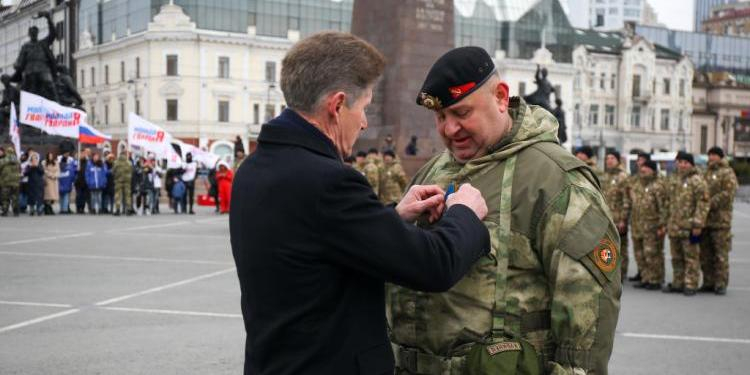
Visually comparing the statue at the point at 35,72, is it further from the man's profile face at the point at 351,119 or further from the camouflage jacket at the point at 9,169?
the man's profile face at the point at 351,119

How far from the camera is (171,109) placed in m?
63.4

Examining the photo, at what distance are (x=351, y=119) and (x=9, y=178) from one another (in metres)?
20.2

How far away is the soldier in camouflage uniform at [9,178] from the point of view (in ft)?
66.8

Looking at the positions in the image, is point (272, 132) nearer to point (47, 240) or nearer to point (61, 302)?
point (61, 302)

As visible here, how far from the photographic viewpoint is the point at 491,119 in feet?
8.66

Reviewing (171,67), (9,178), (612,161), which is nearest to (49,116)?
(9,178)

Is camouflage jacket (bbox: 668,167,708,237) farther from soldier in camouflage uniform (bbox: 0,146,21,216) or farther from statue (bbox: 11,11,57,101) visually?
statue (bbox: 11,11,57,101)

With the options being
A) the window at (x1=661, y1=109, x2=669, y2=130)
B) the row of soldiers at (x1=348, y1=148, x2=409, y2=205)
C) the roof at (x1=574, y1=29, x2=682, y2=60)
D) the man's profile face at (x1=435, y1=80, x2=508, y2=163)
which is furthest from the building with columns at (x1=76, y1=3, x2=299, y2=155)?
the man's profile face at (x1=435, y1=80, x2=508, y2=163)

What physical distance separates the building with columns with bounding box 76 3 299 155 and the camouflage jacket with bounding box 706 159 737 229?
5334 cm

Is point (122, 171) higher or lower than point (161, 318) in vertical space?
higher

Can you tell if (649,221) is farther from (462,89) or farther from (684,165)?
(462,89)

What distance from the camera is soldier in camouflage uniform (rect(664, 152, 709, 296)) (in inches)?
400

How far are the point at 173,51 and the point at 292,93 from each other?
6354 centimetres

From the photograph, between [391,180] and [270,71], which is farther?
[270,71]
